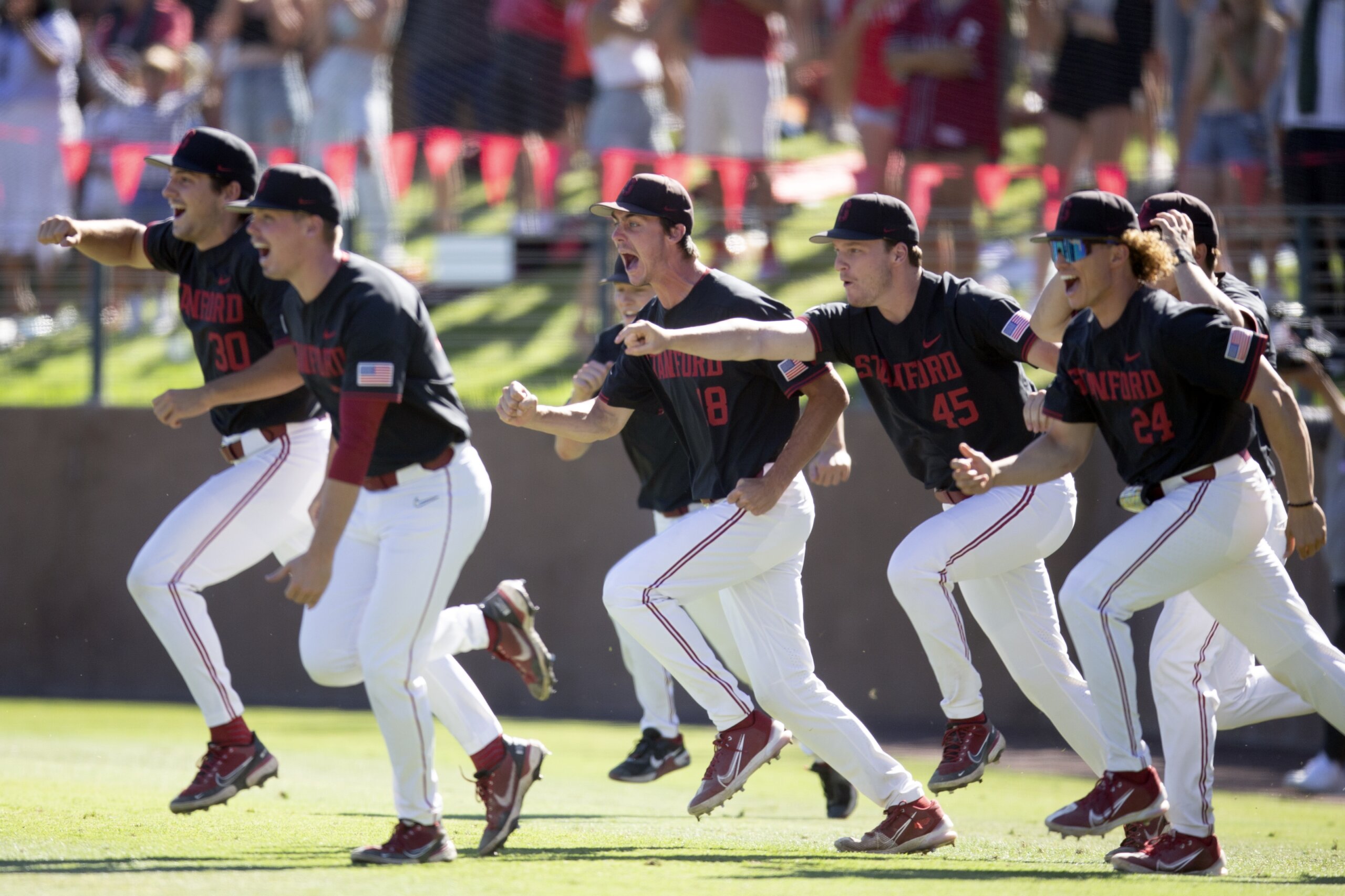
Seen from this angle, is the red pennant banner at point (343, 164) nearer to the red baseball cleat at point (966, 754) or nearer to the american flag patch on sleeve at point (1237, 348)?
the red baseball cleat at point (966, 754)

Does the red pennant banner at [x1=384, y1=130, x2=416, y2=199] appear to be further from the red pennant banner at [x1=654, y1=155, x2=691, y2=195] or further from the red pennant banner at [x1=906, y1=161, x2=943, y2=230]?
the red pennant banner at [x1=906, y1=161, x2=943, y2=230]

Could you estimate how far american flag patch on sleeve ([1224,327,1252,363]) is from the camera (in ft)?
16.9

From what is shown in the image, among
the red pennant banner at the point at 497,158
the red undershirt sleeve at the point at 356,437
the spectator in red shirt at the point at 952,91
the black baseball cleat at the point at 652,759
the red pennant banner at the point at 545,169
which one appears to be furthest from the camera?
the red pennant banner at the point at 497,158

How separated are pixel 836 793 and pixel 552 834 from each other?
1.61m

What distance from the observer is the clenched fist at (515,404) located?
18.4 feet

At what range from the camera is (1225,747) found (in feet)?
31.5

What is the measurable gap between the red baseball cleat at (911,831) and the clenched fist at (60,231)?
4.02 metres

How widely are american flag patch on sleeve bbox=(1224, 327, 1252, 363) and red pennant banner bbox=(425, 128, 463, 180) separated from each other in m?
9.13

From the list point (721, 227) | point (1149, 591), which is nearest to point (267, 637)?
point (721, 227)

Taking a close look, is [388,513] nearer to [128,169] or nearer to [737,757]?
[737,757]

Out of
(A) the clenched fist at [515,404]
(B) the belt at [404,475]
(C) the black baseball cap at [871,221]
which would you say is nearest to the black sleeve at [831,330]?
(C) the black baseball cap at [871,221]

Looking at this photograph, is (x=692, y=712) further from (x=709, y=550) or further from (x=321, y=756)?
(x=709, y=550)

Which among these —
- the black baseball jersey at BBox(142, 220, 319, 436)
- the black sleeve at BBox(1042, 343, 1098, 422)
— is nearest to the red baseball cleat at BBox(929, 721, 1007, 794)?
the black sleeve at BBox(1042, 343, 1098, 422)

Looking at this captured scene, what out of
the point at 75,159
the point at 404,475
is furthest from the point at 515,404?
the point at 75,159
